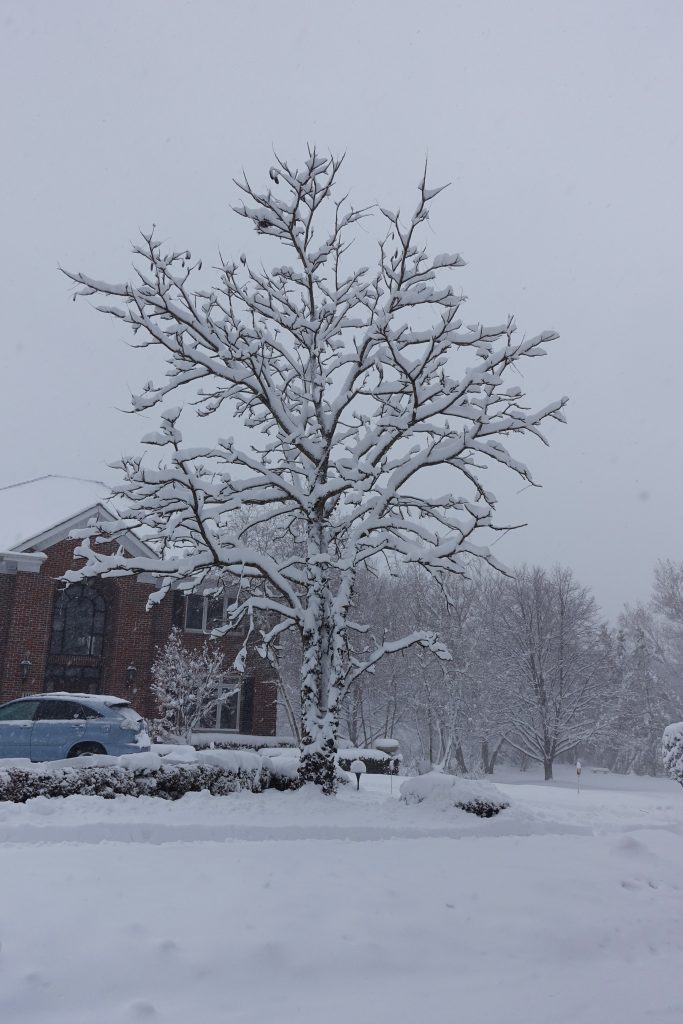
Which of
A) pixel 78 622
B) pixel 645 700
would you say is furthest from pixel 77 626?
pixel 645 700

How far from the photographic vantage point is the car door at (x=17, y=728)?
45.1 feet

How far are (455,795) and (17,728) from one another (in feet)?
26.7

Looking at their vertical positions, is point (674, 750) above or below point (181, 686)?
below

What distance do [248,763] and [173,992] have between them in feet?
24.9

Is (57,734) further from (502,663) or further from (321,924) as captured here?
(502,663)

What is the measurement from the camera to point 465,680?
35.9 meters

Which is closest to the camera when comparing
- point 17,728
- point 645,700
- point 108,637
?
point 17,728

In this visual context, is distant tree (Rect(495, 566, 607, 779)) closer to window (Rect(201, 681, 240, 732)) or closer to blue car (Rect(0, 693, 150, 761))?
window (Rect(201, 681, 240, 732))

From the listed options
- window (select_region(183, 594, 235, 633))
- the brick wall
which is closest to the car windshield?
the brick wall

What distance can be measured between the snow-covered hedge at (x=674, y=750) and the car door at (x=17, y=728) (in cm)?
1267

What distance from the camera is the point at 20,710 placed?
46.2 ft

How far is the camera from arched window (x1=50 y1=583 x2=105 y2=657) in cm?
2536

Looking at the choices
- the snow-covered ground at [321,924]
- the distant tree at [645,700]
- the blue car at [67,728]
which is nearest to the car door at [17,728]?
the blue car at [67,728]

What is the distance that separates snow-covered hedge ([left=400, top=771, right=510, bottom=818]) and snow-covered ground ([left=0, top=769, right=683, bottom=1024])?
181 cm
